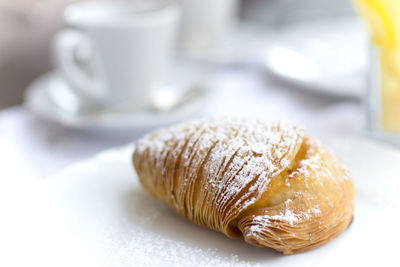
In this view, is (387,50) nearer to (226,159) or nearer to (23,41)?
(226,159)

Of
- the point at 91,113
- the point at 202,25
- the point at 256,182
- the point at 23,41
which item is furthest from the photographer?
the point at 23,41

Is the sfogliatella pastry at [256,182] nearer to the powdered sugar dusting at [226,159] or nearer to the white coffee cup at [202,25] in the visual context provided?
the powdered sugar dusting at [226,159]

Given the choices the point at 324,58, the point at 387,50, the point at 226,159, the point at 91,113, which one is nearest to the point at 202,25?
the point at 324,58

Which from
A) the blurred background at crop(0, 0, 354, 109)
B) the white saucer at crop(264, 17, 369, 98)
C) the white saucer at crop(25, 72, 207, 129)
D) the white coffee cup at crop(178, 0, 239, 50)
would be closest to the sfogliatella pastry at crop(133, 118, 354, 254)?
the white saucer at crop(25, 72, 207, 129)

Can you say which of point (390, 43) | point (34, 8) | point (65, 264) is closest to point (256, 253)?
point (65, 264)

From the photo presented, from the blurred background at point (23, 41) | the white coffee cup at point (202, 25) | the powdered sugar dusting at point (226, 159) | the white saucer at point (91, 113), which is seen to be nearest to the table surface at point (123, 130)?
the white saucer at point (91, 113)
